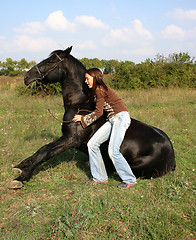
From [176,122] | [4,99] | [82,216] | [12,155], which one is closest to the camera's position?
[82,216]

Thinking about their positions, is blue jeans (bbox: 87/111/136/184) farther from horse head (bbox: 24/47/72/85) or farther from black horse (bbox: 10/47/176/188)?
horse head (bbox: 24/47/72/85)

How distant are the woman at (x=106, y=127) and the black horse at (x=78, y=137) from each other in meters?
0.21

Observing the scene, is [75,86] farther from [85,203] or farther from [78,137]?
[85,203]

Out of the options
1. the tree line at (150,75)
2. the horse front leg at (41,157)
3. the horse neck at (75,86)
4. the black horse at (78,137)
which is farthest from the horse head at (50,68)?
the tree line at (150,75)

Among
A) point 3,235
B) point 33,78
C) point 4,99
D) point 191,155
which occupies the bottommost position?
point 191,155

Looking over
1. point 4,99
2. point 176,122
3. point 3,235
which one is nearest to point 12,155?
point 3,235

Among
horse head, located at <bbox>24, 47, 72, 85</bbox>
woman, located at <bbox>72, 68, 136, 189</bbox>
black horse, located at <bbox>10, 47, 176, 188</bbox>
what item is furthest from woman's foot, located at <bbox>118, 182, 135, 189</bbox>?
horse head, located at <bbox>24, 47, 72, 85</bbox>

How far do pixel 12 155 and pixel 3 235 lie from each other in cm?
267

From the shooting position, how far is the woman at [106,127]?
3760mm

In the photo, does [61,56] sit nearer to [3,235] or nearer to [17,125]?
[3,235]

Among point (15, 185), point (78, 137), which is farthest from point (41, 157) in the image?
point (78, 137)

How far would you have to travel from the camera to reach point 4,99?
11.3 meters

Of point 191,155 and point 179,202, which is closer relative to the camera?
point 179,202

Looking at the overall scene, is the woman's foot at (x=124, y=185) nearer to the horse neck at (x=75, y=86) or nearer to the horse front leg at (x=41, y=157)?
the horse front leg at (x=41, y=157)
